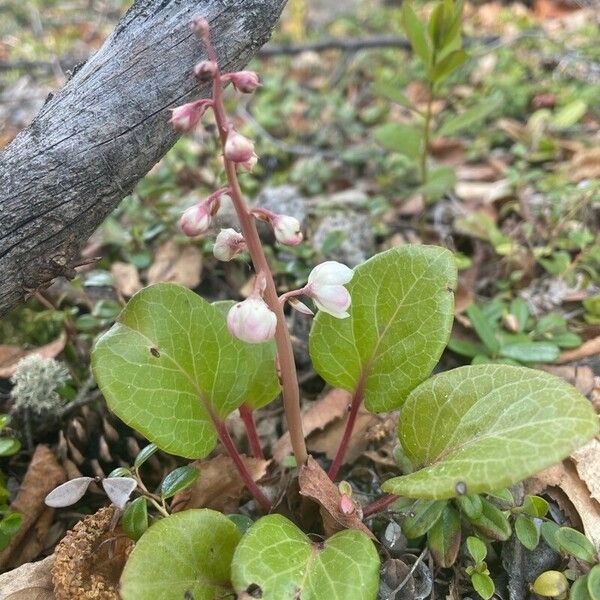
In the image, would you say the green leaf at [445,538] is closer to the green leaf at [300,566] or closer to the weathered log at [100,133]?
the green leaf at [300,566]

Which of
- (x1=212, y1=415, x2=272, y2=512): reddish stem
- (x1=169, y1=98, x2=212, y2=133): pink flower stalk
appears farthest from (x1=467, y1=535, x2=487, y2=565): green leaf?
(x1=169, y1=98, x2=212, y2=133): pink flower stalk

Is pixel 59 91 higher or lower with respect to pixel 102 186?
higher

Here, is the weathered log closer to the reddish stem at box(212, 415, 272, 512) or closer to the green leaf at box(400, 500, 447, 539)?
the reddish stem at box(212, 415, 272, 512)

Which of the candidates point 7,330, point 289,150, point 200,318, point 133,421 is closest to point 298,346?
point 200,318

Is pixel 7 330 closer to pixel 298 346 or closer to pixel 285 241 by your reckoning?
pixel 298 346

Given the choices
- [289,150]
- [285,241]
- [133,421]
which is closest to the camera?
[285,241]

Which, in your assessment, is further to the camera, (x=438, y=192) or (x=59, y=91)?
(x=438, y=192)
